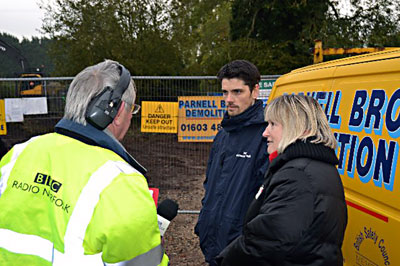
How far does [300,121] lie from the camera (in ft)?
6.44

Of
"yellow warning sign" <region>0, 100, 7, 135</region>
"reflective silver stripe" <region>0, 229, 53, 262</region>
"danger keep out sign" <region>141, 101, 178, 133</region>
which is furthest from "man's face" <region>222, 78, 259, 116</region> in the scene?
"yellow warning sign" <region>0, 100, 7, 135</region>

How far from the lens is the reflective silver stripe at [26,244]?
1.40 meters

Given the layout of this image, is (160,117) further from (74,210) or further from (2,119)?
(74,210)

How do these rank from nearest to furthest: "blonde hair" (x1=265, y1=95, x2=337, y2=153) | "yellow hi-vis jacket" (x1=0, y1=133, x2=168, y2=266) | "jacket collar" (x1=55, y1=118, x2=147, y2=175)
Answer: "yellow hi-vis jacket" (x1=0, y1=133, x2=168, y2=266) < "jacket collar" (x1=55, y1=118, x2=147, y2=175) < "blonde hair" (x1=265, y1=95, x2=337, y2=153)

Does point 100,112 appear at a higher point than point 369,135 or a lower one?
higher

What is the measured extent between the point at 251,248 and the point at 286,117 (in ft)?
2.23

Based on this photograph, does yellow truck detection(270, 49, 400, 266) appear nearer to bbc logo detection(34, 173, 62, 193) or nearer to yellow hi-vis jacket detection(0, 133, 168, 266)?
yellow hi-vis jacket detection(0, 133, 168, 266)

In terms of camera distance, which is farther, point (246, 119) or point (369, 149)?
point (246, 119)

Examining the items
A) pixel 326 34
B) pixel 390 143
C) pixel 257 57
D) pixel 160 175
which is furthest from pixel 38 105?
pixel 326 34

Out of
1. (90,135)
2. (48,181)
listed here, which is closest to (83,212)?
(48,181)

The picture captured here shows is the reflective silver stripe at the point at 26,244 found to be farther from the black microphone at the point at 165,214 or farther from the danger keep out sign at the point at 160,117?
the danger keep out sign at the point at 160,117

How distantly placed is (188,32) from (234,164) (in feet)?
45.8

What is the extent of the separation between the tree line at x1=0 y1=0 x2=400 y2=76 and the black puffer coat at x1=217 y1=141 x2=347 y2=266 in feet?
44.2

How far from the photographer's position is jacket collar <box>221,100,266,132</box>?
2.77 metres
